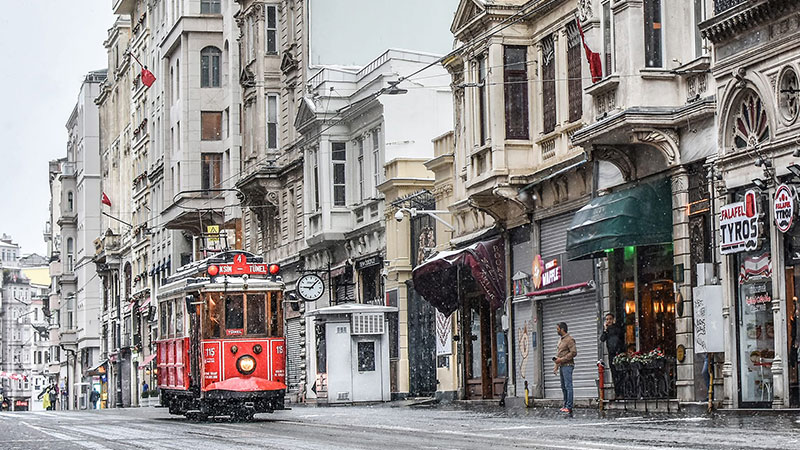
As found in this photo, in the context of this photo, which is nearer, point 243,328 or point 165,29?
point 243,328

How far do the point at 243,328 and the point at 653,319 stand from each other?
810 cm

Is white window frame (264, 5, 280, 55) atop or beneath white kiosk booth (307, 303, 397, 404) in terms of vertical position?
atop

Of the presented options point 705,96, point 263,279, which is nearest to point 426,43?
point 263,279

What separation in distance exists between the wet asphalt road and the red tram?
6.76 ft

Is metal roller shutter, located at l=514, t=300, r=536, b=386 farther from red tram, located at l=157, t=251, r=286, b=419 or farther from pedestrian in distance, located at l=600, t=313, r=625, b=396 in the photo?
red tram, located at l=157, t=251, r=286, b=419

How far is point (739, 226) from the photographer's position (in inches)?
942

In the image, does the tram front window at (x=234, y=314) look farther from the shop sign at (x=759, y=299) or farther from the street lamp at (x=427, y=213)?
the shop sign at (x=759, y=299)

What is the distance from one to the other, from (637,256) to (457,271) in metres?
9.83

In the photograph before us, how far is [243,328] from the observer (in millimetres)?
30062

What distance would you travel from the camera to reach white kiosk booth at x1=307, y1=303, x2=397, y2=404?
1686 inches

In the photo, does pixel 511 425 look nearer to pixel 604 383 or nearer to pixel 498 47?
pixel 604 383

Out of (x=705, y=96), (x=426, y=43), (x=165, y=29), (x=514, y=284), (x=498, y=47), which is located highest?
(x=165, y=29)

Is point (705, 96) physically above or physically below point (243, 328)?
above

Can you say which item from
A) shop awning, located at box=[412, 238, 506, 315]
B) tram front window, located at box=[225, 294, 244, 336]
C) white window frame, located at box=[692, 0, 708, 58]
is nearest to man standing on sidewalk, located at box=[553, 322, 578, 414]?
white window frame, located at box=[692, 0, 708, 58]
